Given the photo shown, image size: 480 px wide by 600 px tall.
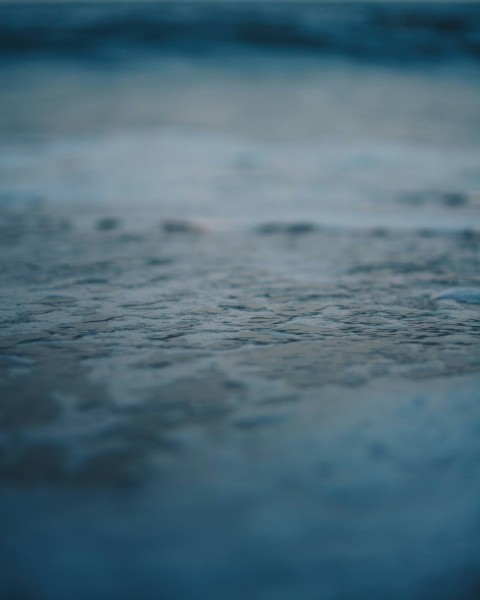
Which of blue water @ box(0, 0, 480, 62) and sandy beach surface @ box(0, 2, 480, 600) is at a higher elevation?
blue water @ box(0, 0, 480, 62)

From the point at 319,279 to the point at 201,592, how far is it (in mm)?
1298

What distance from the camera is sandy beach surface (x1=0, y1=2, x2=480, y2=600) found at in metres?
0.75

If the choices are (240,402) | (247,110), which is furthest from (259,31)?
(240,402)

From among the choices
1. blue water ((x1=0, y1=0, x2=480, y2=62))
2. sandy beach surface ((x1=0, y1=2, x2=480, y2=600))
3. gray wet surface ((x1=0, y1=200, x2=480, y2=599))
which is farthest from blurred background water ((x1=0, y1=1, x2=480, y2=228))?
gray wet surface ((x1=0, y1=200, x2=480, y2=599))

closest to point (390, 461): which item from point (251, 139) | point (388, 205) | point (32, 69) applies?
point (388, 205)

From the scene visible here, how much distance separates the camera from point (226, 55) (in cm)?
965

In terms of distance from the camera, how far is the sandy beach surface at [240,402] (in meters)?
0.75

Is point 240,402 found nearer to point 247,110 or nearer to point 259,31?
point 247,110

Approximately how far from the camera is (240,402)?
1.11 metres

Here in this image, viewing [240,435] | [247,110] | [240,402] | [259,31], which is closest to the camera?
[240,435]

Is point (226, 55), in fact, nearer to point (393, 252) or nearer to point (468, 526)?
point (393, 252)

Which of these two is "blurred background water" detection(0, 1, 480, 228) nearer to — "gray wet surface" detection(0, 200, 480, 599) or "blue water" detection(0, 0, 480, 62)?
"blue water" detection(0, 0, 480, 62)

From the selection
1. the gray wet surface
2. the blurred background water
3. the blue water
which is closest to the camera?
the gray wet surface

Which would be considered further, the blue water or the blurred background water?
the blue water
